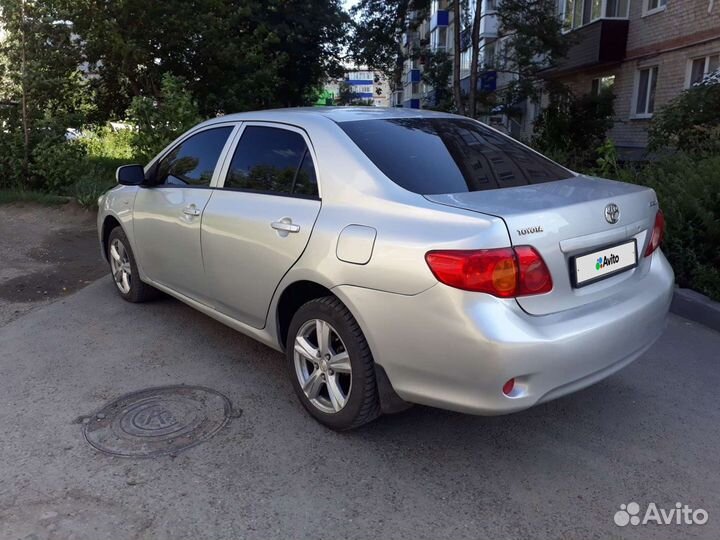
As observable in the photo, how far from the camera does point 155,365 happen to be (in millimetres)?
4090

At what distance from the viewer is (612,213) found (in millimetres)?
2930

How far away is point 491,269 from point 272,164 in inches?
67.0

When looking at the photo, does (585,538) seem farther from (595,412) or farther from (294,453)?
(294,453)

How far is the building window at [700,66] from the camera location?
1468 cm

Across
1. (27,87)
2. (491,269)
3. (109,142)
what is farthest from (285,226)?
(109,142)

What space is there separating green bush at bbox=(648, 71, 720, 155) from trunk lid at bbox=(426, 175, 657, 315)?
5900 millimetres

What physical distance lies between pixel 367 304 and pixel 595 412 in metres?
1.58

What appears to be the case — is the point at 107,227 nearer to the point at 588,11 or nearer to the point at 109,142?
the point at 109,142

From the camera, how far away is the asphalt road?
2506 mm

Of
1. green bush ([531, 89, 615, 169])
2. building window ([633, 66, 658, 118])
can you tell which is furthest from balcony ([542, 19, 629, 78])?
green bush ([531, 89, 615, 169])

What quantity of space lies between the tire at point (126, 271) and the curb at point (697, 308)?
440 centimetres

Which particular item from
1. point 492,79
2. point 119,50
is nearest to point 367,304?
point 119,50

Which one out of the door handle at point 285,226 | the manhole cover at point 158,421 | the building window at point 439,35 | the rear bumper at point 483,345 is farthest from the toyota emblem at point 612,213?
the building window at point 439,35

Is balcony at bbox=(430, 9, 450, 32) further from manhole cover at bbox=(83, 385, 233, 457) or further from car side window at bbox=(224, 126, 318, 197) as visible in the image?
manhole cover at bbox=(83, 385, 233, 457)
